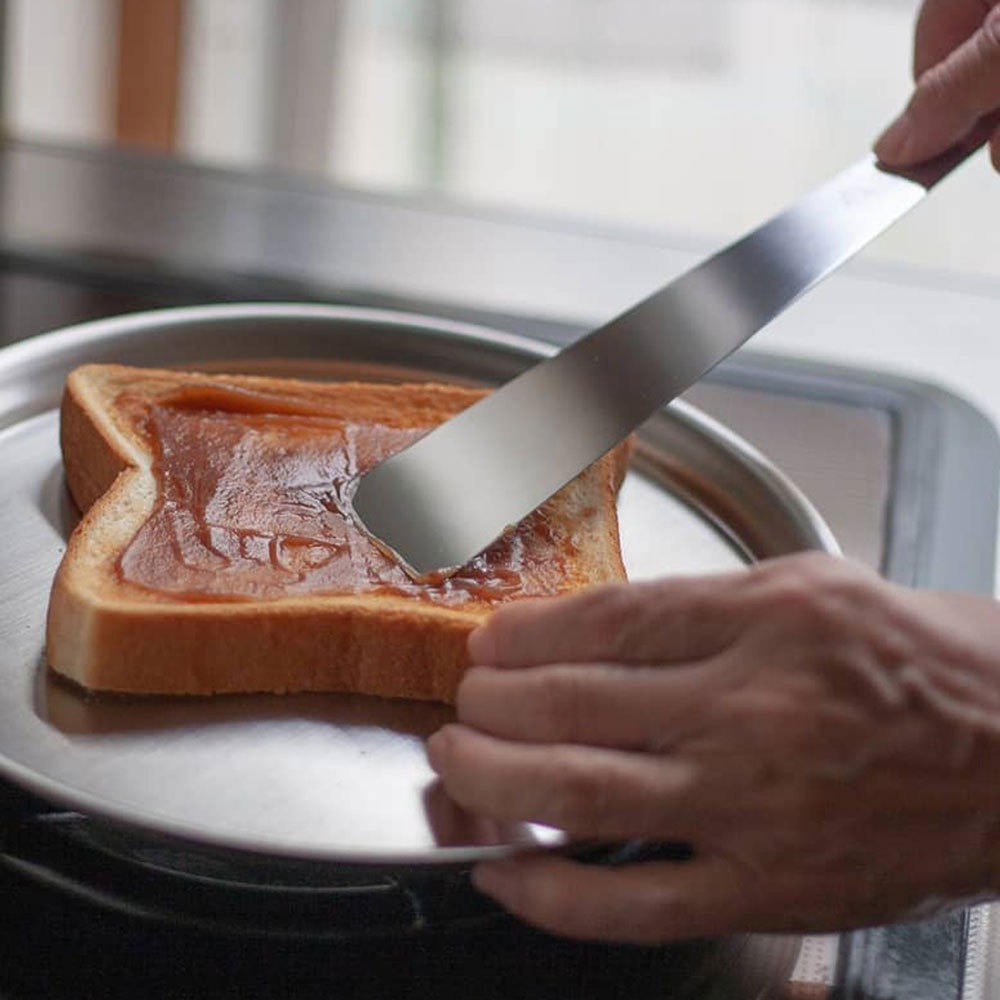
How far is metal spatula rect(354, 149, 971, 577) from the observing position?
3.05 feet

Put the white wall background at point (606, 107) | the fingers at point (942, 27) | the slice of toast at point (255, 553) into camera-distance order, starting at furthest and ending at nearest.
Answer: the white wall background at point (606, 107) → the fingers at point (942, 27) → the slice of toast at point (255, 553)

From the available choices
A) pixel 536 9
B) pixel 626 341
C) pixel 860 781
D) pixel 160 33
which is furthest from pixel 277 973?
pixel 536 9

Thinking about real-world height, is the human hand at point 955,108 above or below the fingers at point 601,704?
above

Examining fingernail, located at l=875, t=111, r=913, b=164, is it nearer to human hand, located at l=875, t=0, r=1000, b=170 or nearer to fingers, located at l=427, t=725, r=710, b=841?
human hand, located at l=875, t=0, r=1000, b=170

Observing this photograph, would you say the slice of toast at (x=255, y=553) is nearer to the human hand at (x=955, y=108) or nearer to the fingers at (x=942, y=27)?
the human hand at (x=955, y=108)

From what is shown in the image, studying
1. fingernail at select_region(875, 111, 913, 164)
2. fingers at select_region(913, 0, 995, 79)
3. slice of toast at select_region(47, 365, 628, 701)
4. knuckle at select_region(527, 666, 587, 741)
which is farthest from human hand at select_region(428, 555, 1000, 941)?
fingers at select_region(913, 0, 995, 79)

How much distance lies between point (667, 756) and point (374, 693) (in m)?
0.23

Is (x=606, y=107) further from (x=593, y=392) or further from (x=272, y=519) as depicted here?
(x=272, y=519)

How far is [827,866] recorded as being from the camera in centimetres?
68

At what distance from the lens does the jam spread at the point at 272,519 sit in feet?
2.88

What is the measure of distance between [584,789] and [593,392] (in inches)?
14.9

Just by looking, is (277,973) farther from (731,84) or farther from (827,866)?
(731,84)

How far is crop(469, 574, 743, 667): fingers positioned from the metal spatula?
16 cm

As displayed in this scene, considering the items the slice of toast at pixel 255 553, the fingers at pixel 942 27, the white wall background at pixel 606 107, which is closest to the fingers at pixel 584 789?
the slice of toast at pixel 255 553
